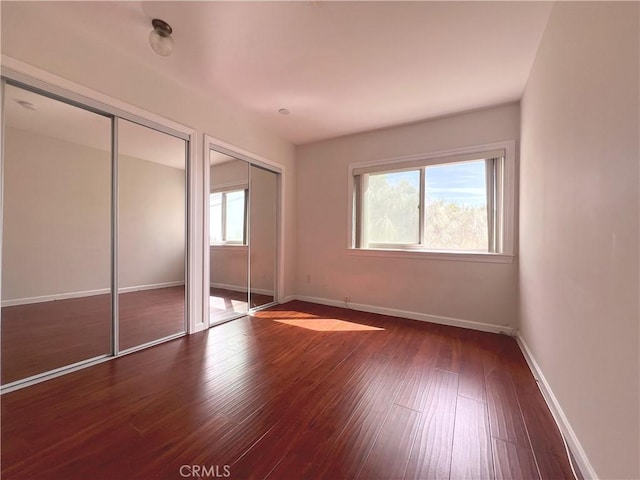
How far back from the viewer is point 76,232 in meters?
2.22

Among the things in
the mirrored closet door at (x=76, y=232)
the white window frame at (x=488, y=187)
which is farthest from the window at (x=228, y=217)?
the white window frame at (x=488, y=187)

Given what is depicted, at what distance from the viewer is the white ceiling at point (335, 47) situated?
1.69 m

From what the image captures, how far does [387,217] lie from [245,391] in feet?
9.12

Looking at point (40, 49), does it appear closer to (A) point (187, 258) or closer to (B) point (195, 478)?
(A) point (187, 258)

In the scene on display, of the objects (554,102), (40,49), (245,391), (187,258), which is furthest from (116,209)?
(554,102)

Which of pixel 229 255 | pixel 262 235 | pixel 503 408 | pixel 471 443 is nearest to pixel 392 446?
pixel 471 443

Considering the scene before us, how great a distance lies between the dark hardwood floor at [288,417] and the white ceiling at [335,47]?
2.57 m

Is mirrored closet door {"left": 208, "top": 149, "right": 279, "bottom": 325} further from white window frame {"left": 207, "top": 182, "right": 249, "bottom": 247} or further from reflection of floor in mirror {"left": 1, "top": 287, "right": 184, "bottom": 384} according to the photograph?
reflection of floor in mirror {"left": 1, "top": 287, "right": 184, "bottom": 384}

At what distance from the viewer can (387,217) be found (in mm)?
3625

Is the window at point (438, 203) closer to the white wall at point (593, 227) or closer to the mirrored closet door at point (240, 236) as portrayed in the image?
the white wall at point (593, 227)

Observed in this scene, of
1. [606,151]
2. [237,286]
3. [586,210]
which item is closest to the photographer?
[606,151]

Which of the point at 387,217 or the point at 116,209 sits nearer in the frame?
the point at 116,209

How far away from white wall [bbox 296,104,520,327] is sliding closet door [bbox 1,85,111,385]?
2.62 meters

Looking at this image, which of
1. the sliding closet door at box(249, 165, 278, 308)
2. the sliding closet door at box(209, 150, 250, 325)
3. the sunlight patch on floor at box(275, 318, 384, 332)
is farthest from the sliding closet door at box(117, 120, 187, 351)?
the sunlight patch on floor at box(275, 318, 384, 332)
